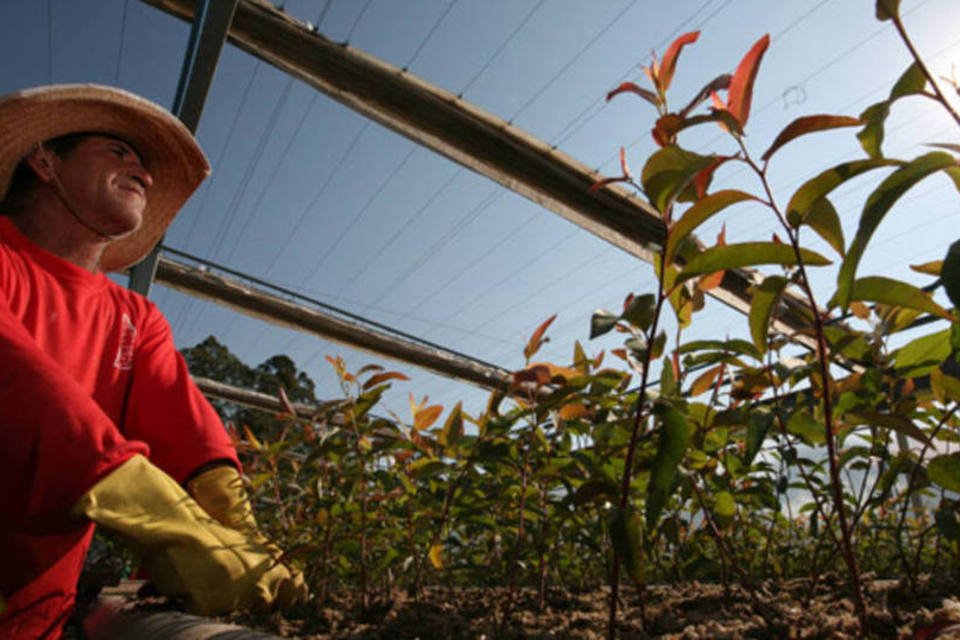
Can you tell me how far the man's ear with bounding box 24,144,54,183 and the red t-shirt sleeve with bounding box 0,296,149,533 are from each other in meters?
0.87

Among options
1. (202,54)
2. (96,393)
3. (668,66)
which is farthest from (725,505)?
(202,54)

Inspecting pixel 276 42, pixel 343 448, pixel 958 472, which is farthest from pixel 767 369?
pixel 276 42

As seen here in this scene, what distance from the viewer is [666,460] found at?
27.5 inches

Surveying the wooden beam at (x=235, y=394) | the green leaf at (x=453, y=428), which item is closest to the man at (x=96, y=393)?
the green leaf at (x=453, y=428)

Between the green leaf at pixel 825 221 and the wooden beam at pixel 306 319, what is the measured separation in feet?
9.99

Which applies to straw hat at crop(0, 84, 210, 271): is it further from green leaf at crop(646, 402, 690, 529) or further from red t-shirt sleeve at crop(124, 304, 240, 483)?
green leaf at crop(646, 402, 690, 529)

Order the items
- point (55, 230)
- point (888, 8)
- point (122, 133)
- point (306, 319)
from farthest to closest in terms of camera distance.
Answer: point (306, 319), point (122, 133), point (55, 230), point (888, 8)

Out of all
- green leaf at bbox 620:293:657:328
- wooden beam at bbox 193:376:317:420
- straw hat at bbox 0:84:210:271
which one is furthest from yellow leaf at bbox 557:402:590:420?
wooden beam at bbox 193:376:317:420

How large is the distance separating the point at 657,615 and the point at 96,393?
3.83ft

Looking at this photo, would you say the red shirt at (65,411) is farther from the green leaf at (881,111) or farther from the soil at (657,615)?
the green leaf at (881,111)

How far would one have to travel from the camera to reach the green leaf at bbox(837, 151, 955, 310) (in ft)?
1.73

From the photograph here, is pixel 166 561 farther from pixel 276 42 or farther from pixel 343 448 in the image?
pixel 276 42

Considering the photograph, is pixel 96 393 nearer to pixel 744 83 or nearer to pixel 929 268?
pixel 744 83

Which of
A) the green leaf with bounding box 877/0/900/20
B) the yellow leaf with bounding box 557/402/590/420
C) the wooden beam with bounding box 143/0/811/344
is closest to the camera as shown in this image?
the green leaf with bounding box 877/0/900/20
